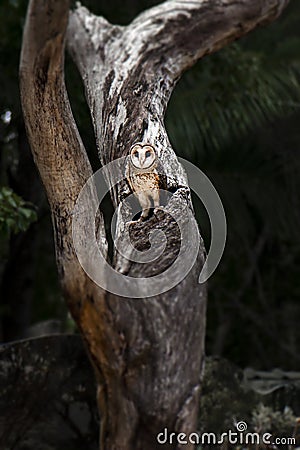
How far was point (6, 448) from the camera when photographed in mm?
3381

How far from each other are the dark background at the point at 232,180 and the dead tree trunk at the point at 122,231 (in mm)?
1017

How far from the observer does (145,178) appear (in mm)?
2371

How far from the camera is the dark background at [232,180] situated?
5211mm

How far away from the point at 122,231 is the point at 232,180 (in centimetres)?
428

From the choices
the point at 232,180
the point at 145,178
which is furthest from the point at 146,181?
the point at 232,180

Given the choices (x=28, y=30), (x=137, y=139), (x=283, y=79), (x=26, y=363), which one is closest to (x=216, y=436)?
(x=26, y=363)

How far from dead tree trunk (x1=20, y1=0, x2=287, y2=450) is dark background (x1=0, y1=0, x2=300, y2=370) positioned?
102 centimetres

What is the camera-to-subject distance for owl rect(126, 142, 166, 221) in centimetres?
237

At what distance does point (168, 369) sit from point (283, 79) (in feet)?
12.8

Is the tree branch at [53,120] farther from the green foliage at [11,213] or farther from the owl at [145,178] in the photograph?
the green foliage at [11,213]
